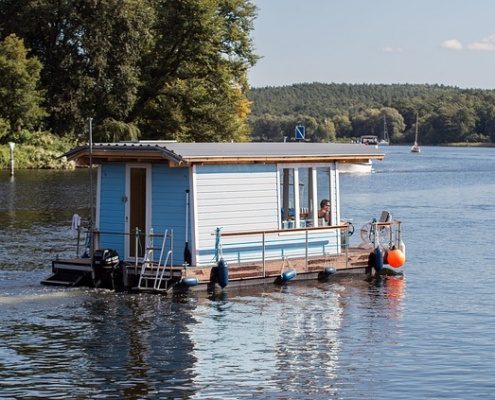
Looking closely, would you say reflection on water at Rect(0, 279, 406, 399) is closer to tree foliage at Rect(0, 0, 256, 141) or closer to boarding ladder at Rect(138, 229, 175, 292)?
boarding ladder at Rect(138, 229, 175, 292)

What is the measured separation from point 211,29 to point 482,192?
21.9 metres

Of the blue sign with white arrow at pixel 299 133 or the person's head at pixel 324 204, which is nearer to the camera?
the person's head at pixel 324 204

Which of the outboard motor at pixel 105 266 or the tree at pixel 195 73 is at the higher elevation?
the tree at pixel 195 73

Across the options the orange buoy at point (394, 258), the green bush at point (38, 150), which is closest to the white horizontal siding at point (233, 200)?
the orange buoy at point (394, 258)

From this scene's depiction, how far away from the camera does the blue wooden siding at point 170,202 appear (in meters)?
25.3

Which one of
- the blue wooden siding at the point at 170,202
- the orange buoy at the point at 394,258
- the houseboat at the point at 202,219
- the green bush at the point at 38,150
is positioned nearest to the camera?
the houseboat at the point at 202,219

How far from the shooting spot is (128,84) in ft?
251

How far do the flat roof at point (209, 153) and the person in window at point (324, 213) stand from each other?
1.16 m

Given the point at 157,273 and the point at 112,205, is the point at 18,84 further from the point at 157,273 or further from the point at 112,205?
the point at 157,273

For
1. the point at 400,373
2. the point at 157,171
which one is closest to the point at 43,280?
the point at 157,171

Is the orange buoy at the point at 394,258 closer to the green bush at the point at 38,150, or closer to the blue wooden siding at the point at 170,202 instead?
the blue wooden siding at the point at 170,202

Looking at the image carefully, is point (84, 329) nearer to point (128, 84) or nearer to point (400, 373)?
point (400, 373)

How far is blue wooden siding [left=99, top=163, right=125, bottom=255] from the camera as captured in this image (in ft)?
85.4

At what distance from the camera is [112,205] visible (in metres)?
26.2
